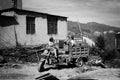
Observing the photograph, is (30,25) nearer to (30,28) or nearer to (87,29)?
(30,28)

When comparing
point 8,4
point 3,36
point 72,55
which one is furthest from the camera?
point 8,4

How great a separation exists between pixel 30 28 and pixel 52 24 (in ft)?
10.8

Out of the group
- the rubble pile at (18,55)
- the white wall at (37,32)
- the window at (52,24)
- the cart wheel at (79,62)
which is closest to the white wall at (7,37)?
the white wall at (37,32)

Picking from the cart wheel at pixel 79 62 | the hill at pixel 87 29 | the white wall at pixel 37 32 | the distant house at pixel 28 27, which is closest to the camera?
the cart wheel at pixel 79 62

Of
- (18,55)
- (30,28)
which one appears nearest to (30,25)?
(30,28)

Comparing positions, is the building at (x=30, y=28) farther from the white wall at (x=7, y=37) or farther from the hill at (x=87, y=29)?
the hill at (x=87, y=29)

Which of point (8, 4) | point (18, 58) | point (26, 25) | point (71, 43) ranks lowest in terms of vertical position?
point (18, 58)

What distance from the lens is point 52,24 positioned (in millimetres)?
18578

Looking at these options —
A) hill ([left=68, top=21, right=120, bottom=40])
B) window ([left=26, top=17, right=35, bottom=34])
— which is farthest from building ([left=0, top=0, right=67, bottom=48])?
hill ([left=68, top=21, right=120, bottom=40])

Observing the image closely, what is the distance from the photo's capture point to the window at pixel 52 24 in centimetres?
1826

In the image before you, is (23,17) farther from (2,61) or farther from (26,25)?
(2,61)

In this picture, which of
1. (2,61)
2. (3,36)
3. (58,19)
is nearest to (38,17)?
(58,19)

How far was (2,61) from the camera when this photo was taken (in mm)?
10586

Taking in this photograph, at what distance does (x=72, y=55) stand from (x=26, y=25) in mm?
8049
